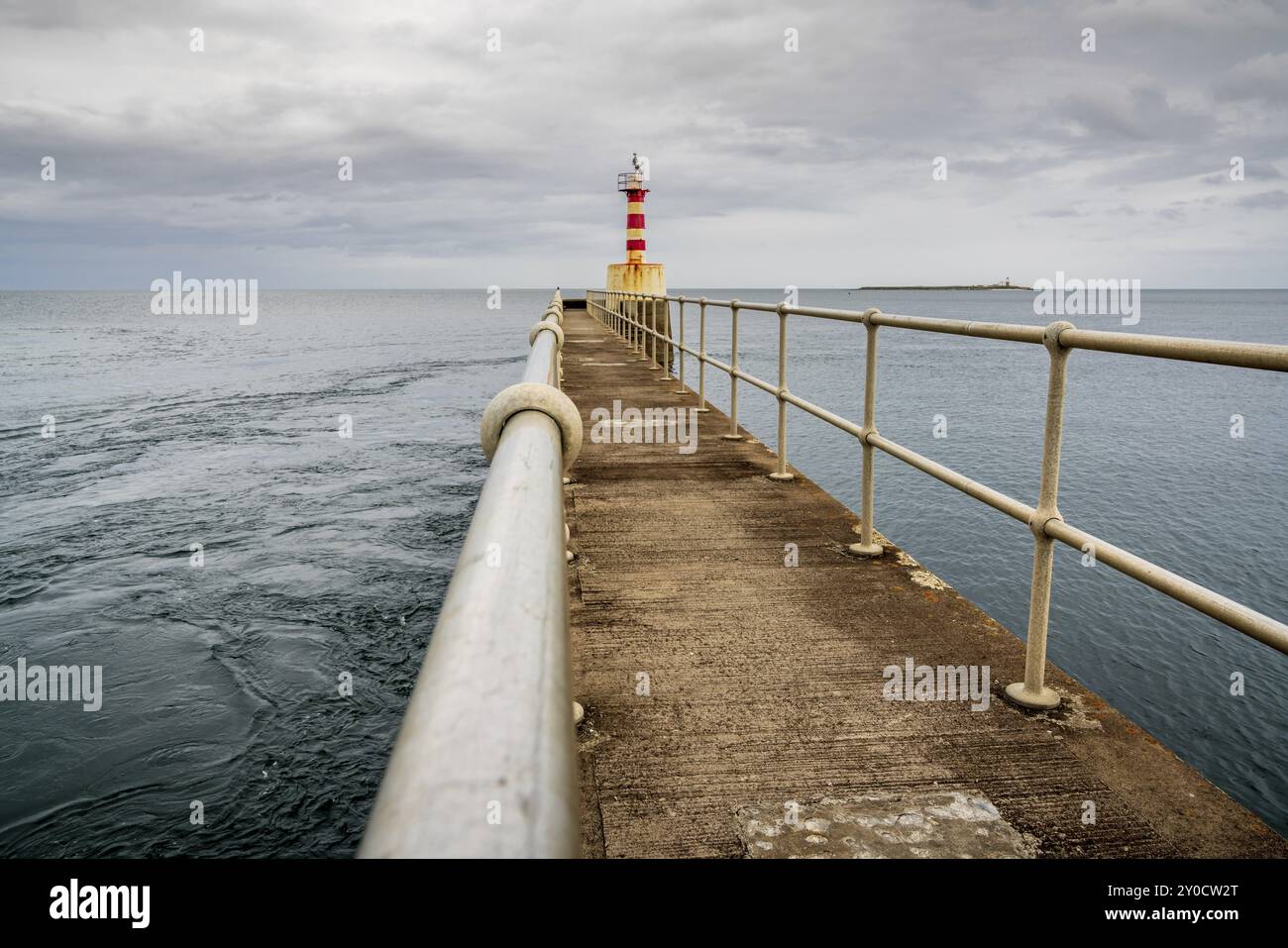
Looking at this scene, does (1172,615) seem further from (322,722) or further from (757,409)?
(757,409)

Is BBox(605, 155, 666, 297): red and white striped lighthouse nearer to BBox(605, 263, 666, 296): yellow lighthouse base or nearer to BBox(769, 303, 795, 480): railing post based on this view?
BBox(605, 263, 666, 296): yellow lighthouse base

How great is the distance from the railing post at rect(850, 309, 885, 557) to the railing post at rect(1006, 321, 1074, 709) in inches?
40.4

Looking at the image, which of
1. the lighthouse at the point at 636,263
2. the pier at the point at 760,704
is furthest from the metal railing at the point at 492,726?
the lighthouse at the point at 636,263

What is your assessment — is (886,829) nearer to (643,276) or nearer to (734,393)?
(734,393)

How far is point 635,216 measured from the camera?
3192 centimetres

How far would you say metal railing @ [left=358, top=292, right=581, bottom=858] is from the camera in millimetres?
560

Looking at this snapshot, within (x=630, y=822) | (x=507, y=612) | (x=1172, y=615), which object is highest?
(x=507, y=612)

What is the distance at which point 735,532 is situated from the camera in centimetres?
446

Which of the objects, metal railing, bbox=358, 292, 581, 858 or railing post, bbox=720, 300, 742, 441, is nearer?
metal railing, bbox=358, 292, 581, 858

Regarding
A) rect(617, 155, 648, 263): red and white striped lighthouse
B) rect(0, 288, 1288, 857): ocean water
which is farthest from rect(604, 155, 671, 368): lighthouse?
rect(0, 288, 1288, 857): ocean water
